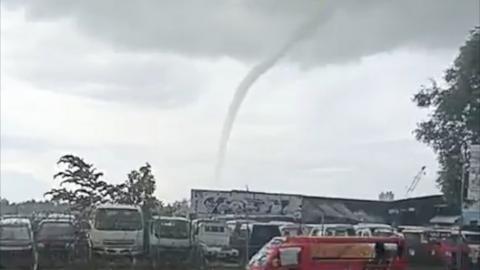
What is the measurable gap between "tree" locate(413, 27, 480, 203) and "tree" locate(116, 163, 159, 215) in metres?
12.9

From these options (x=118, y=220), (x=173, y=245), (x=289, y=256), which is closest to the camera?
(x=289, y=256)

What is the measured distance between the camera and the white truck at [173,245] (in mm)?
32688

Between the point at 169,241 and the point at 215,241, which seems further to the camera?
the point at 215,241

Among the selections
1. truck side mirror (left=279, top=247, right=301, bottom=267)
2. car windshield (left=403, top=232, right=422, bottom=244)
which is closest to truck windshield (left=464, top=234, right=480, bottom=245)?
car windshield (left=403, top=232, right=422, bottom=244)

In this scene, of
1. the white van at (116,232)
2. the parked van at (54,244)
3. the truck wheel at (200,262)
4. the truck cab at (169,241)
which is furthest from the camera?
the truck cab at (169,241)

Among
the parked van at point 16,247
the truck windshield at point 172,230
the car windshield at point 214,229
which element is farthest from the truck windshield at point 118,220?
the parked van at point 16,247

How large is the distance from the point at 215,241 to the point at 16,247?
748 cm

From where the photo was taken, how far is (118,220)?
33312 mm

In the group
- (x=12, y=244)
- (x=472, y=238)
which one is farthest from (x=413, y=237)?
(x=12, y=244)

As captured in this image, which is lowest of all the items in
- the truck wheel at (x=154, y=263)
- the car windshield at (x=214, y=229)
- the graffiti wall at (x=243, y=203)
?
the truck wheel at (x=154, y=263)

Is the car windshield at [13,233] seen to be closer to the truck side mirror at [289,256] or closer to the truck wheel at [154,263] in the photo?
the truck wheel at [154,263]

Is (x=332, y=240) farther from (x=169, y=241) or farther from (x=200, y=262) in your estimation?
(x=169, y=241)

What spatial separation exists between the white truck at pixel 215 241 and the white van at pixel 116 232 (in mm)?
2199

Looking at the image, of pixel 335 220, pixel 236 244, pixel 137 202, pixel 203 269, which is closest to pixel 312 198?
pixel 335 220
